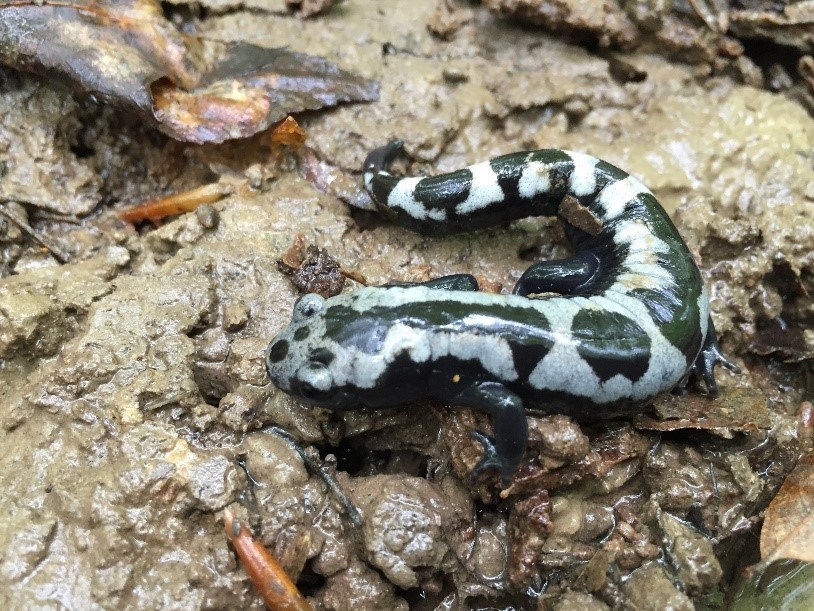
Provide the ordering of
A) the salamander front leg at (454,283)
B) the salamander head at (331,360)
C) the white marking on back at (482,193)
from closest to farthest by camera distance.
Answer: the salamander head at (331,360) < the salamander front leg at (454,283) < the white marking on back at (482,193)

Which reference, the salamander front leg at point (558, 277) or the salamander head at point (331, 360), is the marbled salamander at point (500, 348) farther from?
the salamander front leg at point (558, 277)

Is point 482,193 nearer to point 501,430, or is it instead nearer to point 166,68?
point 501,430

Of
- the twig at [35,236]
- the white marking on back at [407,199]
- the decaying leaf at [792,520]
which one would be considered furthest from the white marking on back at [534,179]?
the twig at [35,236]

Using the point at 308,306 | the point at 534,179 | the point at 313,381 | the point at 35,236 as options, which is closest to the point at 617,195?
the point at 534,179

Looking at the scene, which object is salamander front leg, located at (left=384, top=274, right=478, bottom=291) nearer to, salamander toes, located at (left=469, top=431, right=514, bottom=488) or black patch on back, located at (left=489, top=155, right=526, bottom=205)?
black patch on back, located at (left=489, top=155, right=526, bottom=205)

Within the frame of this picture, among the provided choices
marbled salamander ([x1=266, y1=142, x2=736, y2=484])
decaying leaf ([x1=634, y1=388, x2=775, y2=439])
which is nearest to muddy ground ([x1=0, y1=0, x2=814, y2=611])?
decaying leaf ([x1=634, y1=388, x2=775, y2=439])

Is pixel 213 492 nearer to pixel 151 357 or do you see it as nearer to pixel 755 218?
pixel 151 357
